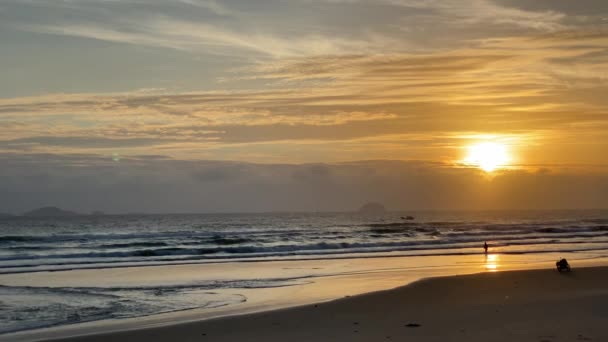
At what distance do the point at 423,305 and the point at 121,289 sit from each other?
946cm

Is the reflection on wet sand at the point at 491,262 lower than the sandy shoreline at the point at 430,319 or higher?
higher

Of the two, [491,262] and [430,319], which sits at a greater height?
[491,262]

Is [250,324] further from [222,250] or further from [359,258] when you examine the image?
[222,250]

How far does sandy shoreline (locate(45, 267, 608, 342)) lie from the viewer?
11.8 metres

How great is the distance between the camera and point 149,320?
46.3 feet

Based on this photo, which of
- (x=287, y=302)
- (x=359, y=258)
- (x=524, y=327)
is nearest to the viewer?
(x=524, y=327)

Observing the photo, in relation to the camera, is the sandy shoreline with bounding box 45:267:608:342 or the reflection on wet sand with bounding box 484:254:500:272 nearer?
the sandy shoreline with bounding box 45:267:608:342

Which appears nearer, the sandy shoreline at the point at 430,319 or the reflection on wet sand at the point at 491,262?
the sandy shoreline at the point at 430,319

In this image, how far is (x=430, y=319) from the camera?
44.1 ft

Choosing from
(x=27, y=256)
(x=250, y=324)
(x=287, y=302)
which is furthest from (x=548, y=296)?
(x=27, y=256)

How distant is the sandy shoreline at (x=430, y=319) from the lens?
11.8 meters

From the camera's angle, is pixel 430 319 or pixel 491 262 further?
pixel 491 262

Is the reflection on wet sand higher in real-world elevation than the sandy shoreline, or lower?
higher

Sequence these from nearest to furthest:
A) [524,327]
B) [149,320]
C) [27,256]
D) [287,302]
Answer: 1. [524,327]
2. [149,320]
3. [287,302]
4. [27,256]
